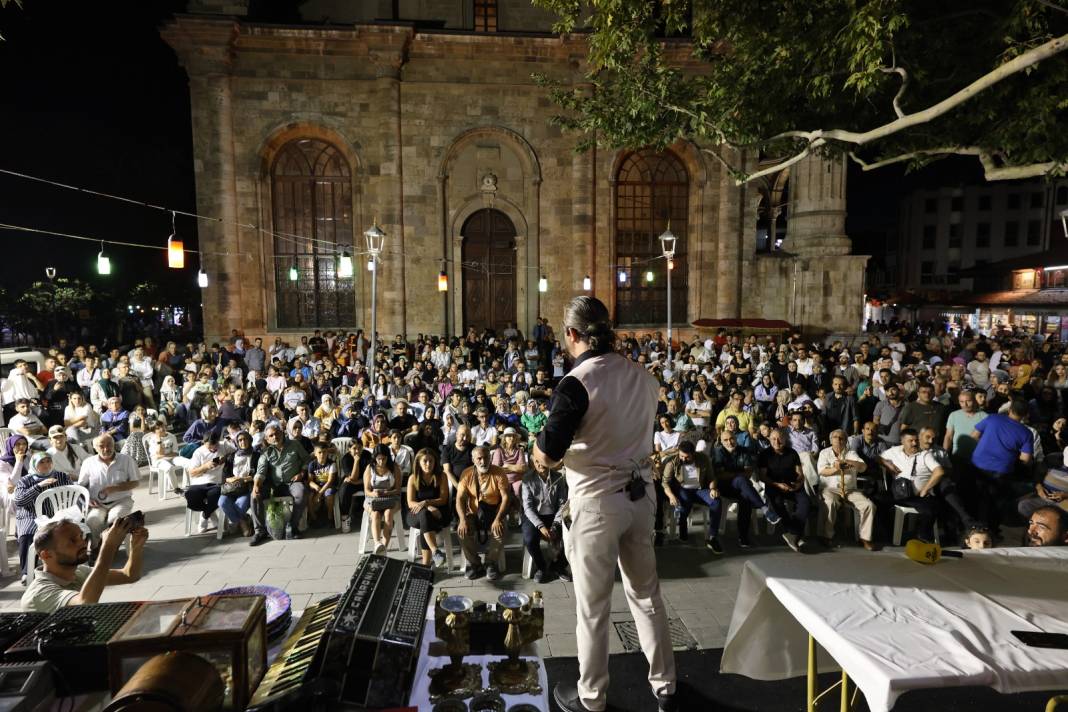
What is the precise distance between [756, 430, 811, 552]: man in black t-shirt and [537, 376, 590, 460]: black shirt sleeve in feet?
15.7

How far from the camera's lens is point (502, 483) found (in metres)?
6.08

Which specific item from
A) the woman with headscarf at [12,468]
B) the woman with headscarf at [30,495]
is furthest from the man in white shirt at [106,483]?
the woman with headscarf at [12,468]

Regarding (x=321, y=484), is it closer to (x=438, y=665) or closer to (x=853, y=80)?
(x=438, y=665)

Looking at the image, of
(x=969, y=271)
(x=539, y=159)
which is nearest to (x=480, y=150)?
(x=539, y=159)

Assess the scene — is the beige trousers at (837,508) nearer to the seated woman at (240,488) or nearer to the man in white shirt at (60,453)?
the seated woman at (240,488)

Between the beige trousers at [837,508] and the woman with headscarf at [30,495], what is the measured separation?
8324mm

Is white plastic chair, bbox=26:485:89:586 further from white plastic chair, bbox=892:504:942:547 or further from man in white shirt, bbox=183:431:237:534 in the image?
white plastic chair, bbox=892:504:942:547

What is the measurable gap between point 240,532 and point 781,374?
32.0 ft

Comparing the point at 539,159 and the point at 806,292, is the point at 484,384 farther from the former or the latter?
the point at 806,292

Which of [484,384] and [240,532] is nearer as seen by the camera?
[240,532]

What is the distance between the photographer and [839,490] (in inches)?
259

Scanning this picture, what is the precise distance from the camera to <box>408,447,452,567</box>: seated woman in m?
5.90

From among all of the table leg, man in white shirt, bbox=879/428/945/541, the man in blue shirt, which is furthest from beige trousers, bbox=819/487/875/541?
the table leg

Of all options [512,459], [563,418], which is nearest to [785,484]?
[512,459]
